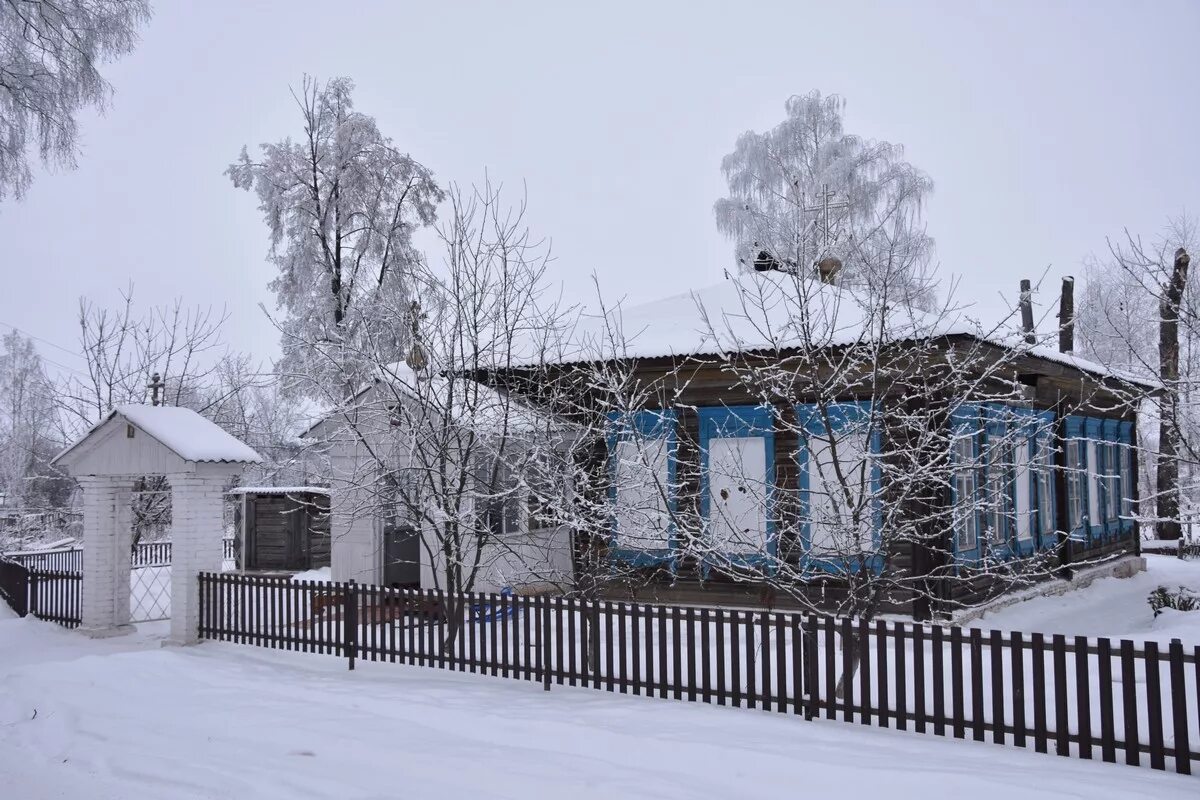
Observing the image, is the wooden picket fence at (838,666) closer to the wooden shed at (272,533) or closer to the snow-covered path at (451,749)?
the snow-covered path at (451,749)

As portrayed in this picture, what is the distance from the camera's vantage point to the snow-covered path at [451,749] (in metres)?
5.42

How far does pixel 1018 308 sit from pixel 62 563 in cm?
1675

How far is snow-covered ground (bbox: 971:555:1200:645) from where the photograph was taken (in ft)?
35.0

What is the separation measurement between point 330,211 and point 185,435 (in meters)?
11.4

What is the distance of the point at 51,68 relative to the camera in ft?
40.7

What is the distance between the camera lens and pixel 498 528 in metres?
13.8

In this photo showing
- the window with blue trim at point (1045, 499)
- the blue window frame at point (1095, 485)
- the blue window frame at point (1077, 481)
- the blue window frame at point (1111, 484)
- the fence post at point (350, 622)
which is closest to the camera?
the fence post at point (350, 622)

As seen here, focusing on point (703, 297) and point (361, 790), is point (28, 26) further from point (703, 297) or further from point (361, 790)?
point (361, 790)

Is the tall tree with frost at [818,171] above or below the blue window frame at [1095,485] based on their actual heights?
above

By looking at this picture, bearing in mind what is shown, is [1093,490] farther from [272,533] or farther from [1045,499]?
[272,533]

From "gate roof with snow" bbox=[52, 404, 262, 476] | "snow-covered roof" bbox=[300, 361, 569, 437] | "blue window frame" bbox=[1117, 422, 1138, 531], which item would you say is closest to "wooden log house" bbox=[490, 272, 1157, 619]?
"snow-covered roof" bbox=[300, 361, 569, 437]

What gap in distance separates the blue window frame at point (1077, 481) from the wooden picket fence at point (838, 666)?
662 cm

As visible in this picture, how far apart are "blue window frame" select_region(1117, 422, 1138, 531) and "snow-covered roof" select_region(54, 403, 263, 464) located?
17492 millimetres

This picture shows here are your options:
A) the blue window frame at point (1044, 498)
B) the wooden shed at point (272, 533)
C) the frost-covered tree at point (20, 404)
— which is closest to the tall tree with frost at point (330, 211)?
the wooden shed at point (272, 533)
